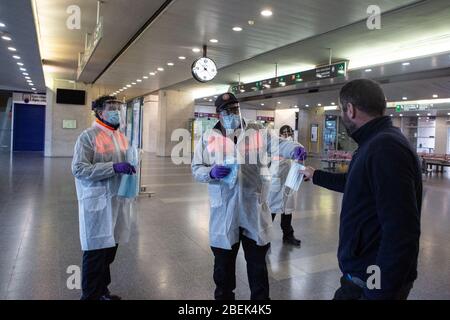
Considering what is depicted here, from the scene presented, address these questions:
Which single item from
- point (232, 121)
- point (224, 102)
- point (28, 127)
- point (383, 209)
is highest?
point (28, 127)

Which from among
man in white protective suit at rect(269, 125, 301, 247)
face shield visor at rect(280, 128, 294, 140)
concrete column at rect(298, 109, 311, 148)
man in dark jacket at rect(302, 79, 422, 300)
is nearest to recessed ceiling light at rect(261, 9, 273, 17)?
face shield visor at rect(280, 128, 294, 140)

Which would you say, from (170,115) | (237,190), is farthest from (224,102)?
(170,115)

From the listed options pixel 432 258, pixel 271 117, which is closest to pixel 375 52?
pixel 432 258

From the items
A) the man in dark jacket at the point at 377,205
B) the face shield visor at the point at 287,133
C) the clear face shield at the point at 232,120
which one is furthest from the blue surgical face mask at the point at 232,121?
the face shield visor at the point at 287,133

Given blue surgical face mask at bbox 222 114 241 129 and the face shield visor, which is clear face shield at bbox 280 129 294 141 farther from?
blue surgical face mask at bbox 222 114 241 129

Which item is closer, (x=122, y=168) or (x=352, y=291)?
(x=352, y=291)

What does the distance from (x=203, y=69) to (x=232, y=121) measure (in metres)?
6.18

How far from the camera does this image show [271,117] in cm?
2800

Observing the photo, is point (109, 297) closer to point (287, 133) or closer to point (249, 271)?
point (249, 271)

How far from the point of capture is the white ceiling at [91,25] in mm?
6246

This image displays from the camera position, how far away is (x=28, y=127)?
2194 centimetres

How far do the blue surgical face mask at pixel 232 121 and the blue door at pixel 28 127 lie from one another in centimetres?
2257

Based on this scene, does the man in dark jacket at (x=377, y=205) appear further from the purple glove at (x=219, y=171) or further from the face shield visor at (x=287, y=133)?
the face shield visor at (x=287, y=133)
